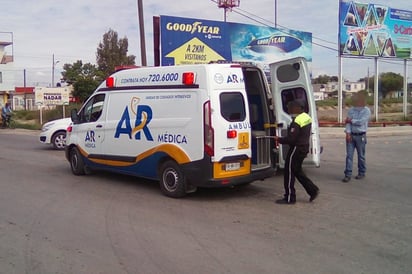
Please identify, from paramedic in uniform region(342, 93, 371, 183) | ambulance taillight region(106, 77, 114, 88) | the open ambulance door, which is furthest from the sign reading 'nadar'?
paramedic in uniform region(342, 93, 371, 183)

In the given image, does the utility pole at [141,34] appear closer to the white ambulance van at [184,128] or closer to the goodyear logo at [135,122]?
the white ambulance van at [184,128]

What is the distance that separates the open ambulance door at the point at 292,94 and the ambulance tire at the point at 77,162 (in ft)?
14.8

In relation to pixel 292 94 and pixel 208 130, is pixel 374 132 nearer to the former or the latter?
pixel 292 94

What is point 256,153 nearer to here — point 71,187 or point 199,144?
point 199,144

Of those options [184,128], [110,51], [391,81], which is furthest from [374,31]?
[391,81]

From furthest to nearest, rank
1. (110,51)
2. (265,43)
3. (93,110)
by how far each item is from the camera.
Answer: (110,51)
(265,43)
(93,110)

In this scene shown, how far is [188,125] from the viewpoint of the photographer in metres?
7.56

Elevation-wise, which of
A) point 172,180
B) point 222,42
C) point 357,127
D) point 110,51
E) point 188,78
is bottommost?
point 172,180

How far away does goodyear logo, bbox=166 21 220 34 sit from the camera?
20.9 m

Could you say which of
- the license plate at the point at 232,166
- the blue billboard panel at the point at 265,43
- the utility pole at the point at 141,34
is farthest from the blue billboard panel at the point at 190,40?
the license plate at the point at 232,166

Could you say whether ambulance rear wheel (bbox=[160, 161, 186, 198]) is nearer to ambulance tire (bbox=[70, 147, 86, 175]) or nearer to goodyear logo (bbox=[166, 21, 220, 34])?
ambulance tire (bbox=[70, 147, 86, 175])

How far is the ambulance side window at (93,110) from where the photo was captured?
31.7 feet

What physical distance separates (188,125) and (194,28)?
15123 millimetres

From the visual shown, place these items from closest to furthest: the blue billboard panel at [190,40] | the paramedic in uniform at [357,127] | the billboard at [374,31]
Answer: the paramedic in uniform at [357,127] → the blue billboard panel at [190,40] → the billboard at [374,31]
